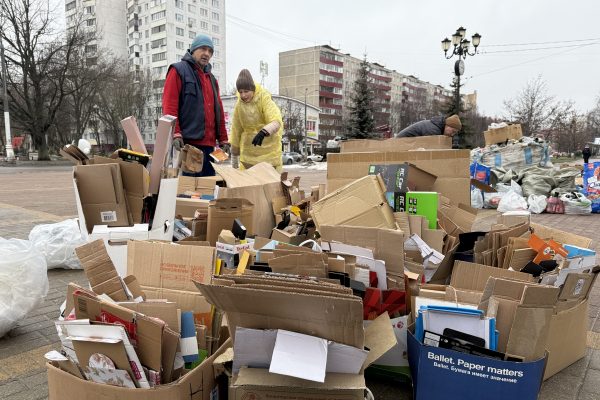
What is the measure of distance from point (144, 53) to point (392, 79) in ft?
170

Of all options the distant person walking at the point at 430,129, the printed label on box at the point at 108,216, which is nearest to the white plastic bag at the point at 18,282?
the printed label on box at the point at 108,216

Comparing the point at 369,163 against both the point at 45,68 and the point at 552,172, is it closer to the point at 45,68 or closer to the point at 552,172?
the point at 552,172

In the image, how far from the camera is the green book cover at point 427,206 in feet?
9.55

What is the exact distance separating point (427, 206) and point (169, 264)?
183 cm

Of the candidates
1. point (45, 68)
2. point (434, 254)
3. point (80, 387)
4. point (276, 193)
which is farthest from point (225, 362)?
point (45, 68)

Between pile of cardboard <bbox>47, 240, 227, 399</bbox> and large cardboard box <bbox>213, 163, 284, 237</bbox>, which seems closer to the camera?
pile of cardboard <bbox>47, 240, 227, 399</bbox>

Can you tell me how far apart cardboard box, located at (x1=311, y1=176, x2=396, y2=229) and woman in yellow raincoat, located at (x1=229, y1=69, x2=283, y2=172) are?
141 cm

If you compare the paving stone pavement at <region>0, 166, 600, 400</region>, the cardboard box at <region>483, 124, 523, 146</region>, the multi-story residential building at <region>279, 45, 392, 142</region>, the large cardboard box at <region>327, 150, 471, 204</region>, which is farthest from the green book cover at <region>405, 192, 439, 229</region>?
the multi-story residential building at <region>279, 45, 392, 142</region>

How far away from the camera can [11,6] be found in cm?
2369

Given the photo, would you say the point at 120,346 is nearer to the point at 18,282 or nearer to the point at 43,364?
the point at 43,364

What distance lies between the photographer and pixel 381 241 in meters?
2.22

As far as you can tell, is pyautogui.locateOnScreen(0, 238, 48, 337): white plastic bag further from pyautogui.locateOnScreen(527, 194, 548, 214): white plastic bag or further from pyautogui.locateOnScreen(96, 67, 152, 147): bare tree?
pyautogui.locateOnScreen(96, 67, 152, 147): bare tree

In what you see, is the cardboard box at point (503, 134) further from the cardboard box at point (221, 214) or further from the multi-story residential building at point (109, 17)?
the multi-story residential building at point (109, 17)

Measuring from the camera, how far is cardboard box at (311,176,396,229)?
269 centimetres
